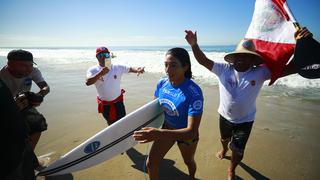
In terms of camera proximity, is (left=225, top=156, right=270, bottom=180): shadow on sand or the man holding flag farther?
(left=225, top=156, right=270, bottom=180): shadow on sand

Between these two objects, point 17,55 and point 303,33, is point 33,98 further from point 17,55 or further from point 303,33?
point 303,33

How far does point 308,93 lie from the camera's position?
26.7ft

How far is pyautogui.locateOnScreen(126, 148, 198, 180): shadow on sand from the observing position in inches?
140

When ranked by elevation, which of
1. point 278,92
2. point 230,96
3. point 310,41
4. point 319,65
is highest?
point 310,41

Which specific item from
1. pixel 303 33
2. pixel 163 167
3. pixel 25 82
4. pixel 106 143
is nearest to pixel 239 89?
pixel 303 33

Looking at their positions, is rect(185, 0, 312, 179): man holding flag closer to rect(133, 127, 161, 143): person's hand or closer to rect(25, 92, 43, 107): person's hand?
rect(133, 127, 161, 143): person's hand

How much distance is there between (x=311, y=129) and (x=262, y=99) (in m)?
2.55

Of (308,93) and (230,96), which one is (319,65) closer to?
(230,96)

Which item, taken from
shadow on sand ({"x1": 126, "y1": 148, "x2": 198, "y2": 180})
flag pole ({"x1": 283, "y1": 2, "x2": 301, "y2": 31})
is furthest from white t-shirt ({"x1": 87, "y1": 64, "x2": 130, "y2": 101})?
flag pole ({"x1": 283, "y1": 2, "x2": 301, "y2": 31})

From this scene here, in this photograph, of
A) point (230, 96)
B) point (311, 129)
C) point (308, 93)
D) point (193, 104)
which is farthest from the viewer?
point (308, 93)

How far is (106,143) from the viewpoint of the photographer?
3.33m

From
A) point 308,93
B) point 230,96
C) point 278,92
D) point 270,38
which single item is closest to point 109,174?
point 230,96

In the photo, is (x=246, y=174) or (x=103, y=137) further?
(x=246, y=174)

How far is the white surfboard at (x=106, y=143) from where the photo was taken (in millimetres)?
3260
